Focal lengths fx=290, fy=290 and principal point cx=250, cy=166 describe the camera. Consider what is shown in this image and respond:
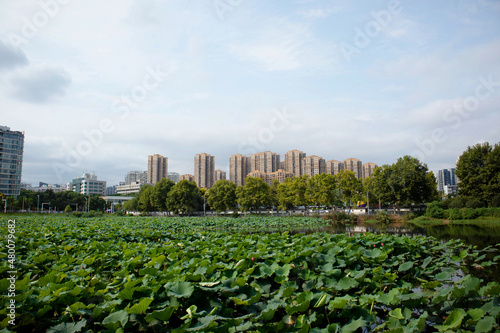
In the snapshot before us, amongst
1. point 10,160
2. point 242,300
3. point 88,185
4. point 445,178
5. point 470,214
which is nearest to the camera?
point 242,300

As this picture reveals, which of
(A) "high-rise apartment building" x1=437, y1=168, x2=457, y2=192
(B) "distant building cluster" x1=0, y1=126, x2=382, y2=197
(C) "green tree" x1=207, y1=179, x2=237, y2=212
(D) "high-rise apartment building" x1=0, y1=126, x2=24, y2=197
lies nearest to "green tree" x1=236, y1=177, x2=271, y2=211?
(C) "green tree" x1=207, y1=179, x2=237, y2=212

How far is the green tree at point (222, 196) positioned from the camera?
51500 millimetres

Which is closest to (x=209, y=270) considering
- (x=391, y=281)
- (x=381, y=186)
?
(x=391, y=281)

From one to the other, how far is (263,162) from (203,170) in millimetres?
16997

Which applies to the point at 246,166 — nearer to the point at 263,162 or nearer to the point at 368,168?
the point at 263,162

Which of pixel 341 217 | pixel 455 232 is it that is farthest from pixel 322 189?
pixel 455 232

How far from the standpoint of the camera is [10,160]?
73.9m

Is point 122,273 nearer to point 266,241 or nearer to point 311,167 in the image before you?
point 266,241

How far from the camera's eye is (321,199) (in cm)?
4175

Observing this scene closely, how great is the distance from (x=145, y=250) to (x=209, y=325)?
13.2 ft

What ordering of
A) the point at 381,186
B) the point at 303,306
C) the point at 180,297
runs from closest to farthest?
1. the point at 303,306
2. the point at 180,297
3. the point at 381,186

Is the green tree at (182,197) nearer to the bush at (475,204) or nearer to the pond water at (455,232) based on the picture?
the pond water at (455,232)

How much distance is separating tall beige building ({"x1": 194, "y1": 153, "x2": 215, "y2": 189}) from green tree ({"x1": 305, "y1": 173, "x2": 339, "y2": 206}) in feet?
134

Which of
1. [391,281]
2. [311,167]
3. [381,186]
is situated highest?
[311,167]
